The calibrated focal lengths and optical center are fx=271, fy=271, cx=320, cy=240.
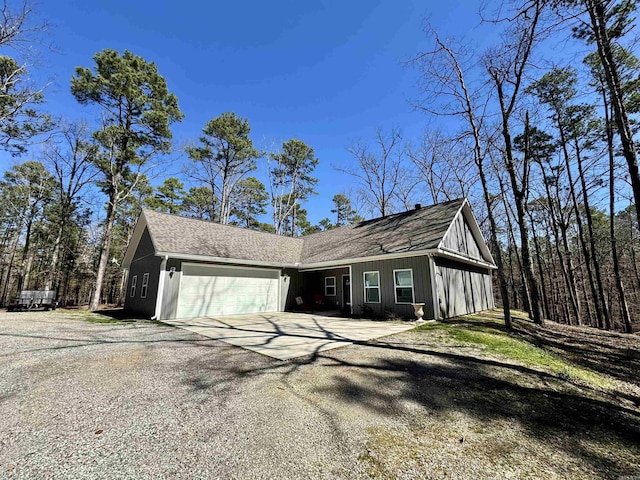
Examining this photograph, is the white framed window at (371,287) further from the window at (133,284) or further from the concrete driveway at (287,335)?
the window at (133,284)

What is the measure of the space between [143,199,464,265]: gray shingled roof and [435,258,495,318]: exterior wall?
1.58 metres

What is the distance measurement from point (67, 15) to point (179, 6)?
3.77 metres

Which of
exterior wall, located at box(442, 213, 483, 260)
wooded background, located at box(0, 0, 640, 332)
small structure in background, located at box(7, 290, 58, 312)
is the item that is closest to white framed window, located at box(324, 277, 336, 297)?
exterior wall, located at box(442, 213, 483, 260)

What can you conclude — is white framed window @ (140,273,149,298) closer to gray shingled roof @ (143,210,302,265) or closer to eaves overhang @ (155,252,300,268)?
gray shingled roof @ (143,210,302,265)

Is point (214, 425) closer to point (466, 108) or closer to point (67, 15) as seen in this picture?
point (466, 108)

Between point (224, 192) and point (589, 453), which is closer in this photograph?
point (589, 453)

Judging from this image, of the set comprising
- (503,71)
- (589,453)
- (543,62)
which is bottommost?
(589,453)

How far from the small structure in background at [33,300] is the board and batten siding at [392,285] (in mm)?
14855

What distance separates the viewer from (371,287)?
11.4m

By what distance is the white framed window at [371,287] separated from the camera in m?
11.2

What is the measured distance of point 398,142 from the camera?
19.3 metres

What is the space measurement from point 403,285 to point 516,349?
4732 millimetres

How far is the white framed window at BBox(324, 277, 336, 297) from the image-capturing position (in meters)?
13.6

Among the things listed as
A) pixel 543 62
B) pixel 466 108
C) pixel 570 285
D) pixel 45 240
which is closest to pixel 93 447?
pixel 543 62
